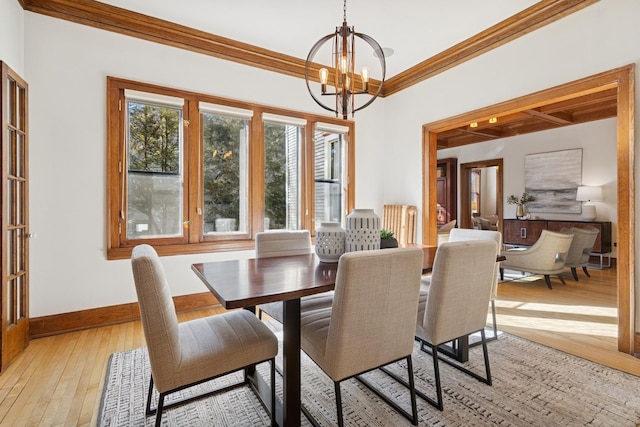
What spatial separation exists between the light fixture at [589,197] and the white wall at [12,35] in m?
7.71

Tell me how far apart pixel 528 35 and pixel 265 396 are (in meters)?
3.71

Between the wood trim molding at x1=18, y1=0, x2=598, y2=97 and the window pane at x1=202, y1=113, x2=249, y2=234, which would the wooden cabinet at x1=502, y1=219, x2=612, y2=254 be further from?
the window pane at x1=202, y1=113, x2=249, y2=234

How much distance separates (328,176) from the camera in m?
4.38

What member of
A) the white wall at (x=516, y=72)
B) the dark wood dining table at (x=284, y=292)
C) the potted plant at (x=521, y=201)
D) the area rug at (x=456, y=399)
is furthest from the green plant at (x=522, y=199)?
the dark wood dining table at (x=284, y=292)

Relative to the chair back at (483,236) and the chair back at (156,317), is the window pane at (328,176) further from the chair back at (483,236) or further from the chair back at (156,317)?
the chair back at (156,317)

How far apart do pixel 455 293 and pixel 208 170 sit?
9.19 feet

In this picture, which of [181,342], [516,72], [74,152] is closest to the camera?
[181,342]

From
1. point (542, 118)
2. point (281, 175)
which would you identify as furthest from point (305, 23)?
point (542, 118)

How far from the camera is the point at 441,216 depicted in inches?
325

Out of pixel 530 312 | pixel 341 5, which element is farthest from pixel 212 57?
pixel 530 312

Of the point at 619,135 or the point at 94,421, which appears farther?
the point at 619,135

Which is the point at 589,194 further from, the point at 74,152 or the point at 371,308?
the point at 74,152

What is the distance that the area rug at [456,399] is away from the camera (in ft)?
5.42

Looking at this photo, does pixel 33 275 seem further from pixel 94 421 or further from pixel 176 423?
pixel 176 423
